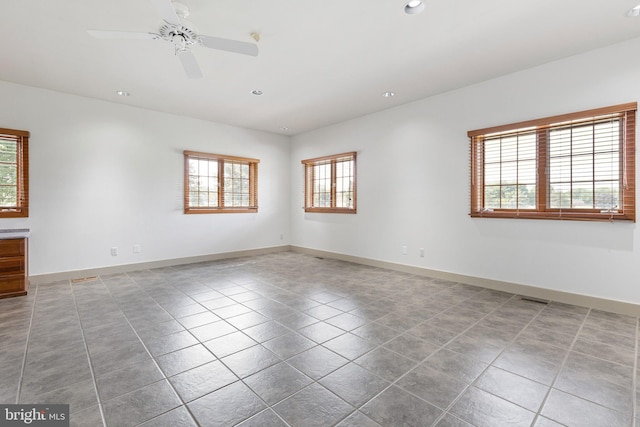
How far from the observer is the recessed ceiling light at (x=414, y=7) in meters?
2.50

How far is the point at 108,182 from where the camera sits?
4.93 metres

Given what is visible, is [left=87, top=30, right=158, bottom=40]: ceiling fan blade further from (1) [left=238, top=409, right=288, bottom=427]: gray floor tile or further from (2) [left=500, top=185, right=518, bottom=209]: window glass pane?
(2) [left=500, top=185, right=518, bottom=209]: window glass pane

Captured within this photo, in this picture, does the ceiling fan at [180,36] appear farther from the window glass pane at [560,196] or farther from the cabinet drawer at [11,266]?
the window glass pane at [560,196]

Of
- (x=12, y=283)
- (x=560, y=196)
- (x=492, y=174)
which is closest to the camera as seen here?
(x=560, y=196)

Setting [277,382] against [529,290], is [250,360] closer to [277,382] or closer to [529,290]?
A: [277,382]

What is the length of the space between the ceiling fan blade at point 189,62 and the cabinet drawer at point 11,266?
328 centimetres

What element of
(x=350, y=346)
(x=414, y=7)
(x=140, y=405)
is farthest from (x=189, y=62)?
(x=350, y=346)

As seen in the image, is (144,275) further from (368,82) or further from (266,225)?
(368,82)

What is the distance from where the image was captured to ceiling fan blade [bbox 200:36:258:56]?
252 centimetres

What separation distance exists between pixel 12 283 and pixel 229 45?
399cm

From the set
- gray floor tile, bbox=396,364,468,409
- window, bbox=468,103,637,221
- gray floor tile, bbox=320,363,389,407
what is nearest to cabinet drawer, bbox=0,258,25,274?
gray floor tile, bbox=320,363,389,407

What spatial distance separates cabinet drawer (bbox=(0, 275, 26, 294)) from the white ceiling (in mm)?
2583

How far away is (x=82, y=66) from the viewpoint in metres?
3.63

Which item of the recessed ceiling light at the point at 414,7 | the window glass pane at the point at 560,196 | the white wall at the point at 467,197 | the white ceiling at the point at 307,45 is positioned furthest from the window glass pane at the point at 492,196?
the recessed ceiling light at the point at 414,7
